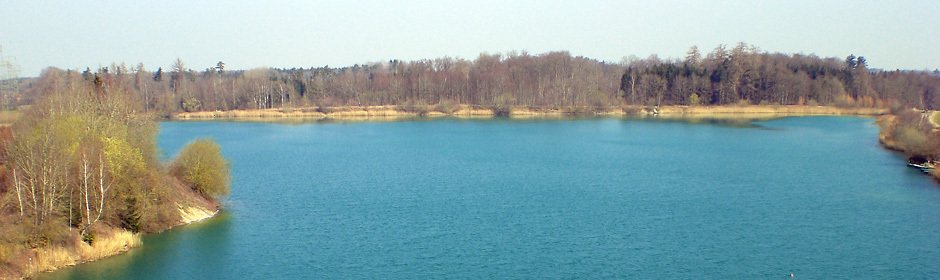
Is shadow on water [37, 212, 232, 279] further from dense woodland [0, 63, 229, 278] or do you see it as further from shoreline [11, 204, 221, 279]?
dense woodland [0, 63, 229, 278]

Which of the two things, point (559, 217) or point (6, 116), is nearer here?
point (559, 217)

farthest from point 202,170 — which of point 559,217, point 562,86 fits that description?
point 562,86

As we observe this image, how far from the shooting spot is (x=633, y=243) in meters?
23.9

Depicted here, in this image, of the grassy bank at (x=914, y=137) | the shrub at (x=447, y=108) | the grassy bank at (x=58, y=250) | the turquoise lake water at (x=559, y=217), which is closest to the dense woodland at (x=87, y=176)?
the grassy bank at (x=58, y=250)

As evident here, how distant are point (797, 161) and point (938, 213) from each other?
51.7ft

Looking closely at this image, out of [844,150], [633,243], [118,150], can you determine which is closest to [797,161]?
[844,150]

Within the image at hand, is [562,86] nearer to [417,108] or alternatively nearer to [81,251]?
[417,108]

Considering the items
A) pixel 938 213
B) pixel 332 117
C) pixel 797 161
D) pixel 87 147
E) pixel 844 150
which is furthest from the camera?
pixel 332 117

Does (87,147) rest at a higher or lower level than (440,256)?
higher

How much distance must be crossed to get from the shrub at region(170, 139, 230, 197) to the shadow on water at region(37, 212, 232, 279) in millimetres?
2334

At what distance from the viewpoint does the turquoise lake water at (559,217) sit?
21.4 m

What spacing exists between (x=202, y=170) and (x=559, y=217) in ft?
45.7

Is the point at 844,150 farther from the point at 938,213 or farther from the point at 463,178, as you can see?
the point at 463,178

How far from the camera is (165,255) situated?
22516 millimetres
